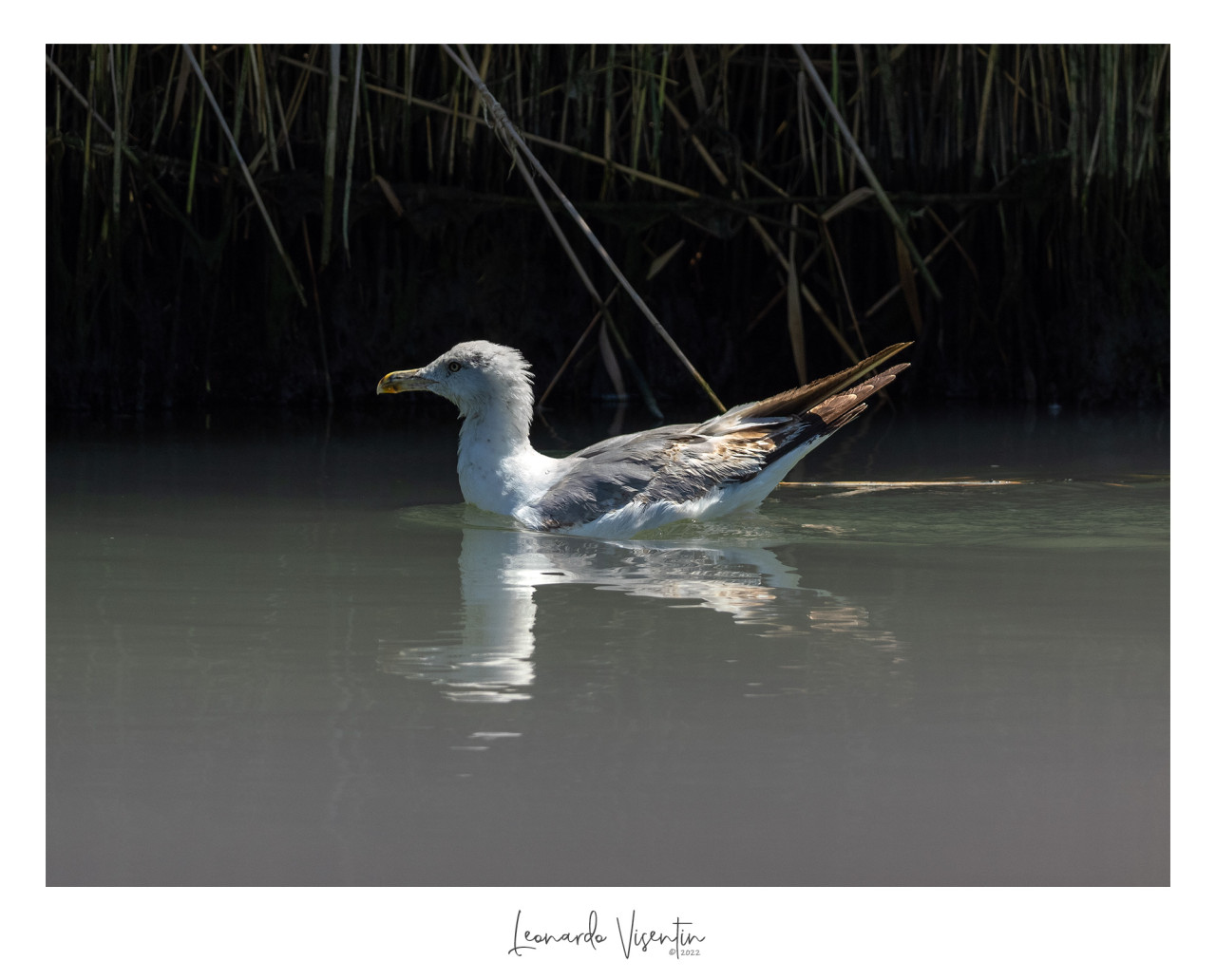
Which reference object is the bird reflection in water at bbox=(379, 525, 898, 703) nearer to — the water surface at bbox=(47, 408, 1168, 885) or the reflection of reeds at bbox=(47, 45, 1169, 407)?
the water surface at bbox=(47, 408, 1168, 885)

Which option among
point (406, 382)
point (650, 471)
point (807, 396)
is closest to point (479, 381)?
point (406, 382)

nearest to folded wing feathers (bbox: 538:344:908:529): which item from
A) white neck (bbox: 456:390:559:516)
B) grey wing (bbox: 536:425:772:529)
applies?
grey wing (bbox: 536:425:772:529)

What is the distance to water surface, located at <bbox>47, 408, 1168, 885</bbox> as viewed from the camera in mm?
2895

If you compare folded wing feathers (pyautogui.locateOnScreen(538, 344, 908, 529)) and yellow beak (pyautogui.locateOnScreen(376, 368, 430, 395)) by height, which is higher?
yellow beak (pyautogui.locateOnScreen(376, 368, 430, 395))

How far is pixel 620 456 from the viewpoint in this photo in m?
6.30

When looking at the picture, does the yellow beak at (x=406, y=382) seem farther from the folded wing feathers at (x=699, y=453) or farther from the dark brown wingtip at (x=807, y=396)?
the dark brown wingtip at (x=807, y=396)

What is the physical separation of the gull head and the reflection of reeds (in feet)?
9.76

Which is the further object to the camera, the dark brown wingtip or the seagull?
the dark brown wingtip

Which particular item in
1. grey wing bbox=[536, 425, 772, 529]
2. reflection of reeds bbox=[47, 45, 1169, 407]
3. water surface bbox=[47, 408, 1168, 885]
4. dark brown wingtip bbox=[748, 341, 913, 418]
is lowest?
water surface bbox=[47, 408, 1168, 885]

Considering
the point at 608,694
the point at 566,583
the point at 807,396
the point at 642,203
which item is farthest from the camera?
the point at 642,203

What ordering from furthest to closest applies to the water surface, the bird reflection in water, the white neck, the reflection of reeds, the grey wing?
the reflection of reeds, the white neck, the grey wing, the bird reflection in water, the water surface

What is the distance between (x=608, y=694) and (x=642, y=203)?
716 centimetres

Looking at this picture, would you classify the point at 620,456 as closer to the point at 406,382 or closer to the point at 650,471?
the point at 650,471

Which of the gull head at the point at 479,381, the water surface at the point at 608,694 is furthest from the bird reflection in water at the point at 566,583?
the gull head at the point at 479,381
